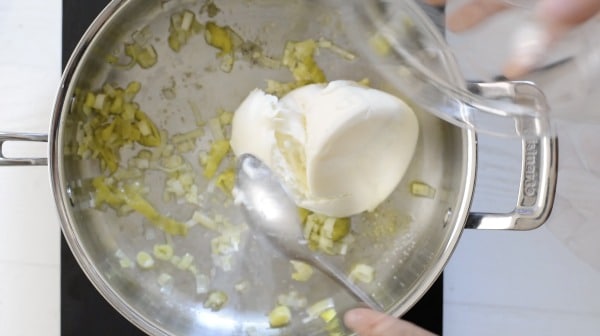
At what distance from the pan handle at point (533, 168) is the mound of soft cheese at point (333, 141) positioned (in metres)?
0.13

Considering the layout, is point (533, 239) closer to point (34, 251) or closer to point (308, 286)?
point (308, 286)

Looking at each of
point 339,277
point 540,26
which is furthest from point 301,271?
point 540,26

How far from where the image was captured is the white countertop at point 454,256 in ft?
2.37

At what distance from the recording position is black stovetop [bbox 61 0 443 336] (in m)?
0.71

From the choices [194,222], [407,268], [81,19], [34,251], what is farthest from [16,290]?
[407,268]

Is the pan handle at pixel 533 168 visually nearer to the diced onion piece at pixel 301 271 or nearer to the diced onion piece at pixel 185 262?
the diced onion piece at pixel 301 271

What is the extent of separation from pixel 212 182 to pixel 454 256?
0.32 meters

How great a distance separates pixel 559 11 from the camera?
0.47 m

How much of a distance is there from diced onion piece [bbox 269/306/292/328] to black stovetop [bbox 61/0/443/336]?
150 mm

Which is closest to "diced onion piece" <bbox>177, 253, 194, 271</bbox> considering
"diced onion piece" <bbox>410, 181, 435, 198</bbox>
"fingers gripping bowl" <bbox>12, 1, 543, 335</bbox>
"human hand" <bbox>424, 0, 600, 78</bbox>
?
"fingers gripping bowl" <bbox>12, 1, 543, 335</bbox>

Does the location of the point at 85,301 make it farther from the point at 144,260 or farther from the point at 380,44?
the point at 380,44

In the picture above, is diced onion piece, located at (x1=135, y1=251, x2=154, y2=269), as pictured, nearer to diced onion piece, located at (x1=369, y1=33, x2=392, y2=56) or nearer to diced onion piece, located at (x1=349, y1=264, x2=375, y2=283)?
diced onion piece, located at (x1=349, y1=264, x2=375, y2=283)

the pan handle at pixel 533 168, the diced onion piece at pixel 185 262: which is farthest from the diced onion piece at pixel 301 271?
the pan handle at pixel 533 168

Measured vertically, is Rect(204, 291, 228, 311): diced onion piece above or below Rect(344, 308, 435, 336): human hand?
below
